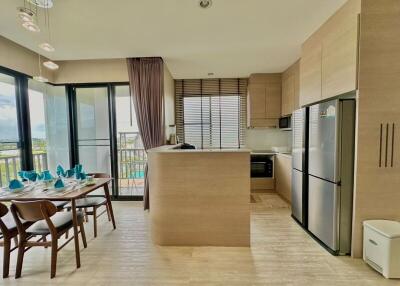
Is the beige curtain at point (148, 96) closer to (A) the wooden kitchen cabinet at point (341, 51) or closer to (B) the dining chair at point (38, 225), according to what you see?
(B) the dining chair at point (38, 225)

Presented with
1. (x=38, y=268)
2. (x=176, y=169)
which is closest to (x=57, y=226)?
(x=38, y=268)

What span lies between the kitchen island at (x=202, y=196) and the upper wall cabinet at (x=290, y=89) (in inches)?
90.5

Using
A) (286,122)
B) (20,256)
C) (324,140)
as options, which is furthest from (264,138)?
(20,256)

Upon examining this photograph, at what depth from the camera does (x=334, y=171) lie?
225cm

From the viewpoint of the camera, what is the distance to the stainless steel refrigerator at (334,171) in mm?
2189

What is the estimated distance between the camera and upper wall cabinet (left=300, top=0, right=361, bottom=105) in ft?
6.87

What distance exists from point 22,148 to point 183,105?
10.9ft

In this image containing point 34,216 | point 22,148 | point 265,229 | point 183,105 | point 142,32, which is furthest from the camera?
point 183,105

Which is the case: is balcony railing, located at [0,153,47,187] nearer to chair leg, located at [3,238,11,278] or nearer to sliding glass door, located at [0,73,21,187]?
sliding glass door, located at [0,73,21,187]

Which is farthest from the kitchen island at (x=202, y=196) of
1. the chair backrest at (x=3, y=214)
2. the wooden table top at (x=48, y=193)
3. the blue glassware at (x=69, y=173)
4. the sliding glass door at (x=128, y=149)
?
the sliding glass door at (x=128, y=149)

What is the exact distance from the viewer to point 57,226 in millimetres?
2104

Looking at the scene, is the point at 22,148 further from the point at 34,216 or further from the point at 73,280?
the point at 73,280

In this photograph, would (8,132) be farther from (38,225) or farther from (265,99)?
(265,99)

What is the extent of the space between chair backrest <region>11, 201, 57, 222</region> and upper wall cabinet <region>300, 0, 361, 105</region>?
3.19 metres
